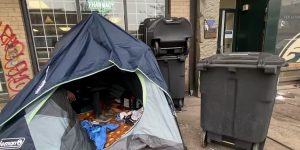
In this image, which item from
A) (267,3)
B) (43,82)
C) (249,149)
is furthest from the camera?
(267,3)

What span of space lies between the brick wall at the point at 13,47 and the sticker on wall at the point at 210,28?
3661 millimetres

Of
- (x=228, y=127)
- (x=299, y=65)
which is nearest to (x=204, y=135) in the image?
(x=228, y=127)

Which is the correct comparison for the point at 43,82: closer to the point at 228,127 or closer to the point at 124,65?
the point at 124,65

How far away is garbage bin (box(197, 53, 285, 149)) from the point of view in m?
2.28

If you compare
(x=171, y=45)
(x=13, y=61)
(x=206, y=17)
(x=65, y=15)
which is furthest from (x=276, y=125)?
(x=13, y=61)

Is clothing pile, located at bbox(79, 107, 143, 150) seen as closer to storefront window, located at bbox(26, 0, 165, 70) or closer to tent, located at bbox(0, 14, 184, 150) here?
tent, located at bbox(0, 14, 184, 150)

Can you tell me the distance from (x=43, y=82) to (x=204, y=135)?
213 cm

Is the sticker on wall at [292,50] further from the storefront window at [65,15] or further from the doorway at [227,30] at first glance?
the storefront window at [65,15]

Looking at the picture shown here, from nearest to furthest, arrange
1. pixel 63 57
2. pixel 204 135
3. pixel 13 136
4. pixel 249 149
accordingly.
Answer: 1. pixel 13 136
2. pixel 63 57
3. pixel 249 149
4. pixel 204 135

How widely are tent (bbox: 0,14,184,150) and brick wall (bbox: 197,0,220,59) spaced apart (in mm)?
2204

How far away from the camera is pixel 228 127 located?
2590mm

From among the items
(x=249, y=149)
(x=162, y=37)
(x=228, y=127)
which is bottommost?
(x=249, y=149)

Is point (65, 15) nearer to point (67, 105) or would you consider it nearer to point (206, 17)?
point (67, 105)

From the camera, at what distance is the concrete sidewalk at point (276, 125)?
2.84 m
